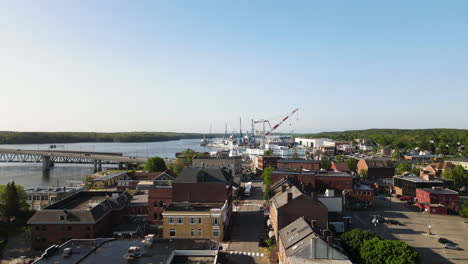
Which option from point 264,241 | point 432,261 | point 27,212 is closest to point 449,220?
point 432,261

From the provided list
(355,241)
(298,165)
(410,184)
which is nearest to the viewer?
(355,241)

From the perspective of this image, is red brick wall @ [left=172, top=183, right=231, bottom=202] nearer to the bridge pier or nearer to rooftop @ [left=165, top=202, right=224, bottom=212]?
rooftop @ [left=165, top=202, right=224, bottom=212]

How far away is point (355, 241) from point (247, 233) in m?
14.7

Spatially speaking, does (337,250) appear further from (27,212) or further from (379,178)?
(379,178)

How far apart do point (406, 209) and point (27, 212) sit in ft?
190

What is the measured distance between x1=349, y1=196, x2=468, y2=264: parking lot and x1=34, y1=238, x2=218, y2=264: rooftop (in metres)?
22.7

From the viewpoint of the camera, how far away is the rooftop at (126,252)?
75.1ft

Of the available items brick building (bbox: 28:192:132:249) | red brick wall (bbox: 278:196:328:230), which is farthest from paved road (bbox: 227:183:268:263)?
brick building (bbox: 28:192:132:249)

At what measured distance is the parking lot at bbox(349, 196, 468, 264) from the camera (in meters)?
34.5

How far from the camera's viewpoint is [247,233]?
4053 centimetres

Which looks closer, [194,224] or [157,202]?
[194,224]

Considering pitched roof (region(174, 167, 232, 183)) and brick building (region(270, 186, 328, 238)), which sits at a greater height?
pitched roof (region(174, 167, 232, 183))

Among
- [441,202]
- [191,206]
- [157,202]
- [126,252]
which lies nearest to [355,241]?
[191,206]

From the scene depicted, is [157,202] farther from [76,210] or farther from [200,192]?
[76,210]
